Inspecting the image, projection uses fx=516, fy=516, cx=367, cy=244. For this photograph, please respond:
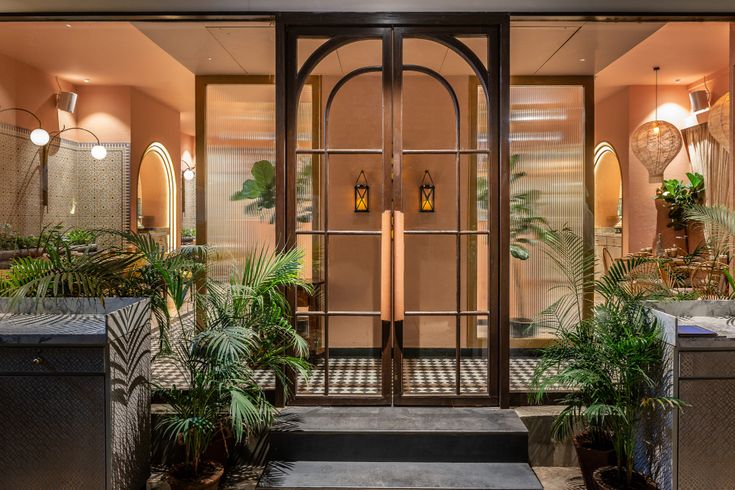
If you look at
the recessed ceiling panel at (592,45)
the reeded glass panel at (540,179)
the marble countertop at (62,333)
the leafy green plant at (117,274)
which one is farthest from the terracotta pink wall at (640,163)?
the marble countertop at (62,333)

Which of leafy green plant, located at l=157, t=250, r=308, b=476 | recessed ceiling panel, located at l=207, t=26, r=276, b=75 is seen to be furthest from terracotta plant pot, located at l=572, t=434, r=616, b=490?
recessed ceiling panel, located at l=207, t=26, r=276, b=75

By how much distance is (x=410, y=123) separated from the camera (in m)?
3.61

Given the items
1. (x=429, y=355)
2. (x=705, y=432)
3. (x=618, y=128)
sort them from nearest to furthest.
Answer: (x=705, y=432), (x=429, y=355), (x=618, y=128)

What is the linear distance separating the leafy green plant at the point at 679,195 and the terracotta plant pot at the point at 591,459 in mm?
4334

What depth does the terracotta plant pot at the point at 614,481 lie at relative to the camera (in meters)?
2.78

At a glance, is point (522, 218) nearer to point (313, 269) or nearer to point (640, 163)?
point (313, 269)

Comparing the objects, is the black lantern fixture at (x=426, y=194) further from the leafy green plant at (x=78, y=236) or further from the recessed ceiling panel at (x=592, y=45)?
the leafy green plant at (x=78, y=236)

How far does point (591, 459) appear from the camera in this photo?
3002mm

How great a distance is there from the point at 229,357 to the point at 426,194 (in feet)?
5.67

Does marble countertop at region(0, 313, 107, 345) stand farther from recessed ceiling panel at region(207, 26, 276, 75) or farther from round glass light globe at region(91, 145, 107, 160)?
round glass light globe at region(91, 145, 107, 160)

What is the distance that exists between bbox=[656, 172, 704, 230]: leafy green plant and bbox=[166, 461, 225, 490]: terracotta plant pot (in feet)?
19.6

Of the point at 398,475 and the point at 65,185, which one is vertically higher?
the point at 65,185

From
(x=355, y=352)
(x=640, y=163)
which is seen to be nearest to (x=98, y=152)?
(x=355, y=352)

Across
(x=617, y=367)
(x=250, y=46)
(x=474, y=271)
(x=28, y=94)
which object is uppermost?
(x=28, y=94)
